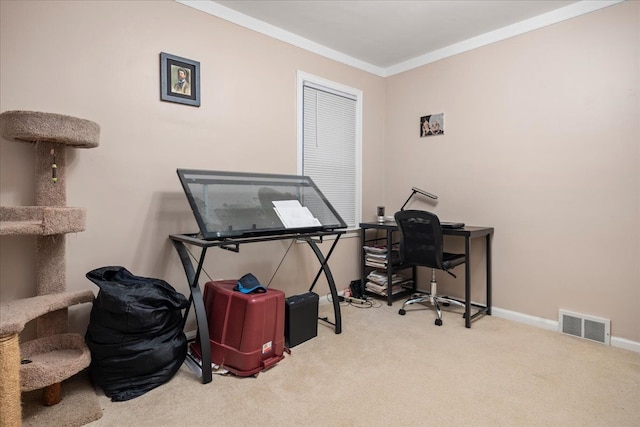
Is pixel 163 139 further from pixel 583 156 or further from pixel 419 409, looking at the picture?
pixel 583 156

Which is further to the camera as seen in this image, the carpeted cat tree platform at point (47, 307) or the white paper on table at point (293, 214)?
the white paper on table at point (293, 214)

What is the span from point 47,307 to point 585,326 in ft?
12.1

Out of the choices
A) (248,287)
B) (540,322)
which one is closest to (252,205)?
(248,287)

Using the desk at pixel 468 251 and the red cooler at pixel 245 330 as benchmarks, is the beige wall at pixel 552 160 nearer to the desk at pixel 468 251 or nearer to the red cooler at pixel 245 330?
the desk at pixel 468 251

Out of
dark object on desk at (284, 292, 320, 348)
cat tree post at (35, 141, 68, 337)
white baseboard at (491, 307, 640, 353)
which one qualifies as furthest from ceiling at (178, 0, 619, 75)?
white baseboard at (491, 307, 640, 353)

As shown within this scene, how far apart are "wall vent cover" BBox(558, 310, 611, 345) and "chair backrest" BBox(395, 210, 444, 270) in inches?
41.7

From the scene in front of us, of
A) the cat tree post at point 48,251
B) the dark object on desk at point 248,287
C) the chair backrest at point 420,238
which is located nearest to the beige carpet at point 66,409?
the cat tree post at point 48,251

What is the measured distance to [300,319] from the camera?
103 inches

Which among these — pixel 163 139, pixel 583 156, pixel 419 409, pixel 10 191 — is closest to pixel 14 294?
pixel 10 191

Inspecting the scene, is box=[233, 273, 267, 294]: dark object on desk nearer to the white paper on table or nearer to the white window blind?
the white paper on table

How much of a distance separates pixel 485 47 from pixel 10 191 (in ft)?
12.9

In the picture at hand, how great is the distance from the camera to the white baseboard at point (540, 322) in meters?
2.52

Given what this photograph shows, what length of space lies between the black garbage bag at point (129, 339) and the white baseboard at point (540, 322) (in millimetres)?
2841

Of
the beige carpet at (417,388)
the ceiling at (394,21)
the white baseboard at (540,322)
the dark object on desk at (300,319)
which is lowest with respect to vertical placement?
the beige carpet at (417,388)
